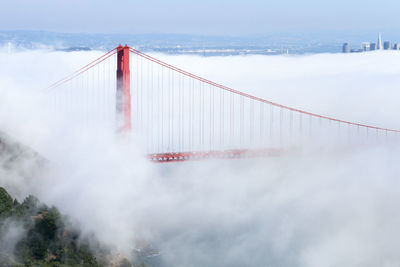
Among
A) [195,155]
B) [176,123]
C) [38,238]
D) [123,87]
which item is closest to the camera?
[38,238]

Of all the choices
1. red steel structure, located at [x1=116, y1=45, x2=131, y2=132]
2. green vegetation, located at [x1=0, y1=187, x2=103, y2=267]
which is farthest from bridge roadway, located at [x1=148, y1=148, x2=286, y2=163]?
green vegetation, located at [x1=0, y1=187, x2=103, y2=267]

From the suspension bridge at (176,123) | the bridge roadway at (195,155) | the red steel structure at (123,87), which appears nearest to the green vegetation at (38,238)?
the red steel structure at (123,87)

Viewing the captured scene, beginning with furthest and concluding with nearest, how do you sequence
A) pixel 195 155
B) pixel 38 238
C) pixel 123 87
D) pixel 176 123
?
1. pixel 176 123
2. pixel 195 155
3. pixel 123 87
4. pixel 38 238

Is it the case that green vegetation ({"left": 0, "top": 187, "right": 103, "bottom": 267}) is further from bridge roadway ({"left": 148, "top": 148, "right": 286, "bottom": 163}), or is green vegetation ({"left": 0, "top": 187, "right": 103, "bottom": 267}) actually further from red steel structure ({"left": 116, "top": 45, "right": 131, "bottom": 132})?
bridge roadway ({"left": 148, "top": 148, "right": 286, "bottom": 163})

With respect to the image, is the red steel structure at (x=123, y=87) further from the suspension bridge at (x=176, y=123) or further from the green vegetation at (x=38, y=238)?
the green vegetation at (x=38, y=238)

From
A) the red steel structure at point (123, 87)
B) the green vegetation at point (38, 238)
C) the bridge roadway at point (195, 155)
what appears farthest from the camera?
the bridge roadway at point (195, 155)

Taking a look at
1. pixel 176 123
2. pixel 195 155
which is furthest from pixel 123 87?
pixel 176 123

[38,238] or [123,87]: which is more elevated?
[123,87]

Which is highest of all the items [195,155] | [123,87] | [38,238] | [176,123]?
[123,87]

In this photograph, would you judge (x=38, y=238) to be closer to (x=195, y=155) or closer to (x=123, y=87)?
(x=123, y=87)
